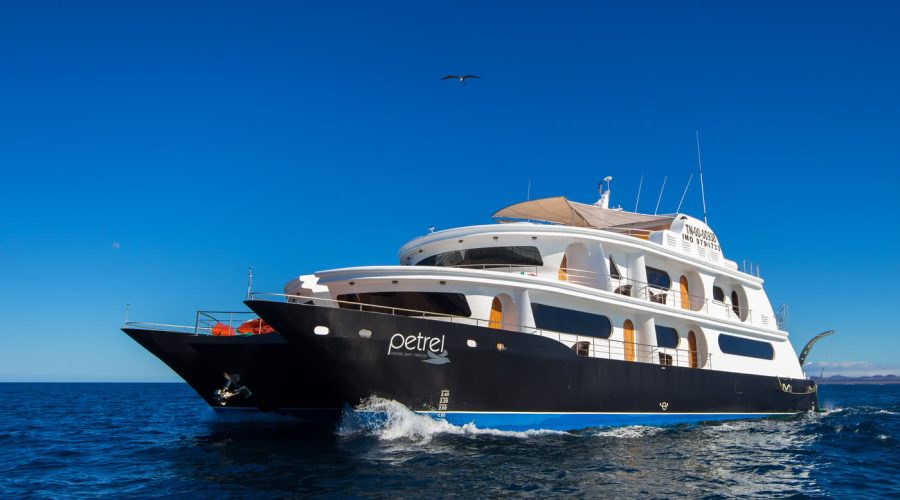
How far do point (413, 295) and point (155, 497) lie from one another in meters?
6.75

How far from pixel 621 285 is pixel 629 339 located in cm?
151

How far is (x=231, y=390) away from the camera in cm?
1573

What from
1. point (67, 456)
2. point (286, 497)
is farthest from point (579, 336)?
point (67, 456)

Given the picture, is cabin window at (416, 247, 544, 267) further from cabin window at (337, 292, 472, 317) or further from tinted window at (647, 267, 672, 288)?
tinted window at (647, 267, 672, 288)

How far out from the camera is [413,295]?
563 inches

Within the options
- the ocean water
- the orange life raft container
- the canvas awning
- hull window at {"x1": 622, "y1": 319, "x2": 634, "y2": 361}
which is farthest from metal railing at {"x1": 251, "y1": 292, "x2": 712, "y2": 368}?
the canvas awning

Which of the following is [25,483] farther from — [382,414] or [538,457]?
[538,457]

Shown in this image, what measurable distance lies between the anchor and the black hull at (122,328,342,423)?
0.08 metres

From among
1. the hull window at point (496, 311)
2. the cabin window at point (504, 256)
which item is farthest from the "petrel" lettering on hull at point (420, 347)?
the cabin window at point (504, 256)

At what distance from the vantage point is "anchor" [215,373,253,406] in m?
15.5

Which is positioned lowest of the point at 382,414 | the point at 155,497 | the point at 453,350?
the point at 155,497

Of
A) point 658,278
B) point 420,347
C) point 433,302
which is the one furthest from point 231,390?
point 658,278

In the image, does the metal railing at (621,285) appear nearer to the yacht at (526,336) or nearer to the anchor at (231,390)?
the yacht at (526,336)

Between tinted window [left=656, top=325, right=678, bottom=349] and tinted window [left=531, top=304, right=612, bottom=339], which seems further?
tinted window [left=656, top=325, right=678, bottom=349]
